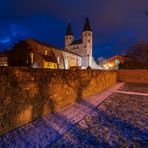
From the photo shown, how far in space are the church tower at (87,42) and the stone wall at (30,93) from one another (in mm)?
55250

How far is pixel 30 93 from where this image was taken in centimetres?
498

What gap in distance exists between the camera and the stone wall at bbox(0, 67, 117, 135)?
410 cm

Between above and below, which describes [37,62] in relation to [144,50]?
below

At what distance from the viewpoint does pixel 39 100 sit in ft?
17.8

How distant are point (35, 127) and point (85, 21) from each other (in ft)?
239

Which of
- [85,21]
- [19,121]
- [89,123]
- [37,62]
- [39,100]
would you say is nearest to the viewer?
[19,121]

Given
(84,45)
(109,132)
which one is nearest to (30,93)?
(109,132)

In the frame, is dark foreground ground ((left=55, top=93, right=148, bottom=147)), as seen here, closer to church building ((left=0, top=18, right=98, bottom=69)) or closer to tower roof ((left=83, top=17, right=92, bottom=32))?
church building ((left=0, top=18, right=98, bottom=69))

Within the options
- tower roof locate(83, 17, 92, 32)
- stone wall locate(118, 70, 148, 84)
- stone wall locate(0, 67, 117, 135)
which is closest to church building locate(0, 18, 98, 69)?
tower roof locate(83, 17, 92, 32)

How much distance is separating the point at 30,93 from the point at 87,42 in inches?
2514

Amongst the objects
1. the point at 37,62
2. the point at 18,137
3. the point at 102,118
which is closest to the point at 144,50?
the point at 37,62

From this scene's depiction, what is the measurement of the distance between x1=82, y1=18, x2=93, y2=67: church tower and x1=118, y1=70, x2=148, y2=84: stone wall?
32.4 metres

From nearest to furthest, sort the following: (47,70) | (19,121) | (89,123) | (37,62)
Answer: (19,121), (89,123), (47,70), (37,62)

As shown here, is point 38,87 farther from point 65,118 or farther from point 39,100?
point 65,118
